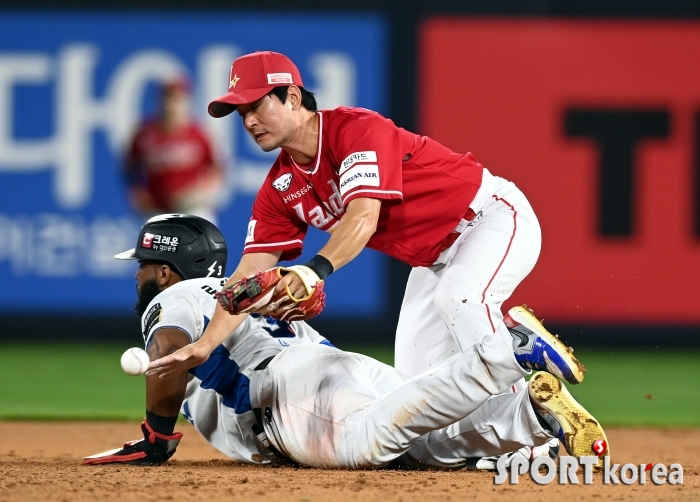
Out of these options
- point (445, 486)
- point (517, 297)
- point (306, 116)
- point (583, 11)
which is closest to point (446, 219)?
point (306, 116)

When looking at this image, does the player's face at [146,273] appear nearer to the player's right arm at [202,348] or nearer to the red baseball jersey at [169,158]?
the player's right arm at [202,348]

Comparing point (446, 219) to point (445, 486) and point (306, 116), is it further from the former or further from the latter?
point (445, 486)

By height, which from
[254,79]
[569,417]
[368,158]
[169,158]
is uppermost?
[254,79]

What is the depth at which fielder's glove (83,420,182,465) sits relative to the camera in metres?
4.37

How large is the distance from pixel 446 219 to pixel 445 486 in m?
1.33

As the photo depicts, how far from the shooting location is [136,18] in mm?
10109

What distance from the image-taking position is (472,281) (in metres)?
4.43

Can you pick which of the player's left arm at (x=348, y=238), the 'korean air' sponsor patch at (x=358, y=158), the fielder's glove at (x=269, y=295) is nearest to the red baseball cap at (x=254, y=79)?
the 'korean air' sponsor patch at (x=358, y=158)

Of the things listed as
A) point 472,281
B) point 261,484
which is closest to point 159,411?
point 261,484

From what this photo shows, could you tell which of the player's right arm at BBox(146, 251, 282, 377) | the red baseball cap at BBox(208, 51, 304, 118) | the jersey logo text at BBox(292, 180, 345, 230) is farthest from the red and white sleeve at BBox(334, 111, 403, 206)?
the player's right arm at BBox(146, 251, 282, 377)

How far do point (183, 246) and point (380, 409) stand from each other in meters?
1.29

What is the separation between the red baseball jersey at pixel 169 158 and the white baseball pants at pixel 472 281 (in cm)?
517

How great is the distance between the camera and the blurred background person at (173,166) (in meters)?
9.90

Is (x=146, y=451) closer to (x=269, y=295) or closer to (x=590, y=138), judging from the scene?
(x=269, y=295)
